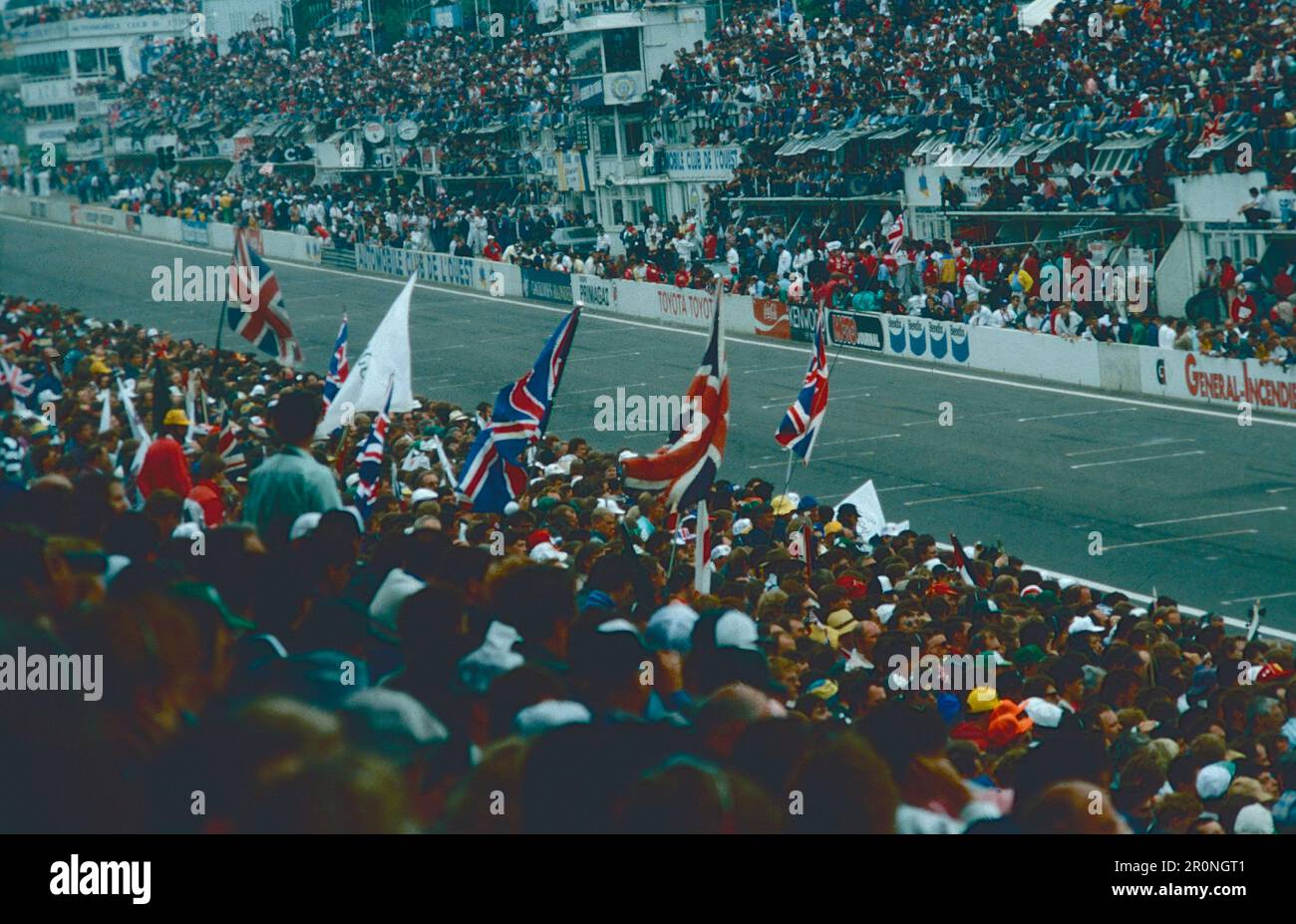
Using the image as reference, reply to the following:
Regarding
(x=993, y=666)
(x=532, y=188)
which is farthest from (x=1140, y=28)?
(x=993, y=666)

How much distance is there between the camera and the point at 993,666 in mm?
9539

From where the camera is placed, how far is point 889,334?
3597 centimetres

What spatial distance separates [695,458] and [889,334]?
24.1m

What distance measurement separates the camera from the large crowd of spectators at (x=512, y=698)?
4496 mm

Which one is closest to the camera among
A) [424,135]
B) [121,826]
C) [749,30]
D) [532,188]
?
[121,826]

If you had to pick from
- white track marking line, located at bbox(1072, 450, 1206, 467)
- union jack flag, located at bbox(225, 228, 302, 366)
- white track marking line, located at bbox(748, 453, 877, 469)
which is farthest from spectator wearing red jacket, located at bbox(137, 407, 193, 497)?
white track marking line, located at bbox(1072, 450, 1206, 467)

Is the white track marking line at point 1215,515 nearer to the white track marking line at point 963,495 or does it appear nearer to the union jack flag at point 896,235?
the white track marking line at point 963,495

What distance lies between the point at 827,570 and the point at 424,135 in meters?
53.8

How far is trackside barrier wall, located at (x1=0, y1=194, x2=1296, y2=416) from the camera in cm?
2866

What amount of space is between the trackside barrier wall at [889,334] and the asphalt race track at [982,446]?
577 millimetres

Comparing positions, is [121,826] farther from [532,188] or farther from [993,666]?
[532,188]

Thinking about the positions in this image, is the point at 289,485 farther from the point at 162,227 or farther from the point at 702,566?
the point at 162,227
